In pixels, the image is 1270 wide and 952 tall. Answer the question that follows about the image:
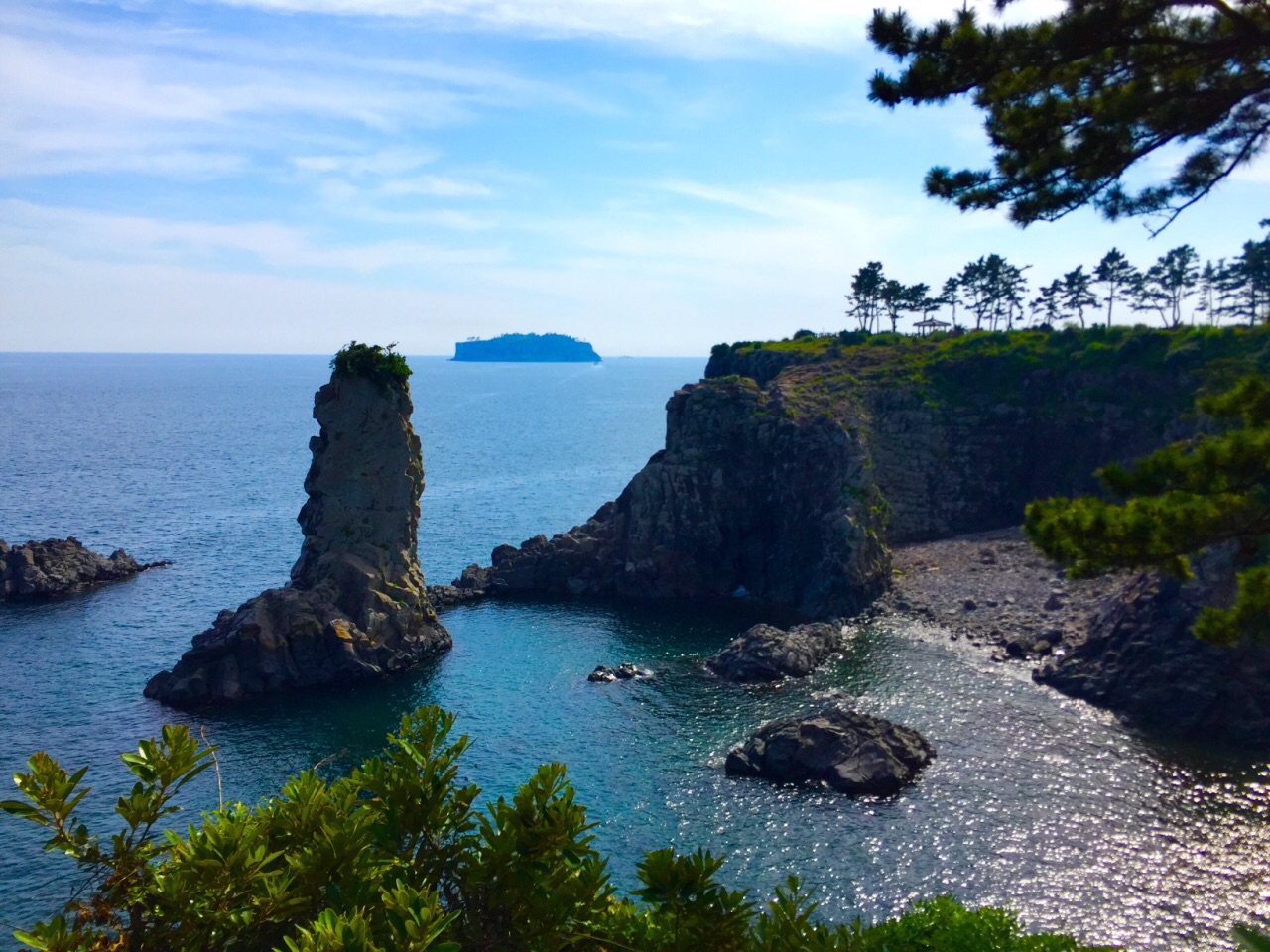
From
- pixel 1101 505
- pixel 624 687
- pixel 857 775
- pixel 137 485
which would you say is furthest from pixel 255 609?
pixel 137 485

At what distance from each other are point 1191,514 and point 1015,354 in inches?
4229

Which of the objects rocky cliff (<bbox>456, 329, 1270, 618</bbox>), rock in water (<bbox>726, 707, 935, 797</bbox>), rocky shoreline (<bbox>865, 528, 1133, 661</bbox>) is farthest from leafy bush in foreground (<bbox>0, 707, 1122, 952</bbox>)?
rocky cliff (<bbox>456, 329, 1270, 618</bbox>)

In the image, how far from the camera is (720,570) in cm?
10350

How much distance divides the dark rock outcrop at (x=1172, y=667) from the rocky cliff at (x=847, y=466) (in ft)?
80.7

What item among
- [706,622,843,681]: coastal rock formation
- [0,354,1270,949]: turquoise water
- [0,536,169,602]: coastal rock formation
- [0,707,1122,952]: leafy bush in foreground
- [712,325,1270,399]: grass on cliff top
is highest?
[712,325,1270,399]: grass on cliff top

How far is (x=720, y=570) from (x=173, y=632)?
54.3 meters

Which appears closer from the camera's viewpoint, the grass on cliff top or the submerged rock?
the submerged rock

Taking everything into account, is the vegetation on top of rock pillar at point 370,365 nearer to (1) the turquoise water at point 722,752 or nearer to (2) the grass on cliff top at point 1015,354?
(1) the turquoise water at point 722,752

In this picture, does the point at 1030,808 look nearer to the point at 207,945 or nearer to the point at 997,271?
the point at 207,945

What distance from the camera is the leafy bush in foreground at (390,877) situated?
51.5ft

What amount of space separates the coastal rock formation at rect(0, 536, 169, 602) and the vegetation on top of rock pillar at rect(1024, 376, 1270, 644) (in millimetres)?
101077

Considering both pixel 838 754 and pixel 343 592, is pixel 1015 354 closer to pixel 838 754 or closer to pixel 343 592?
pixel 838 754

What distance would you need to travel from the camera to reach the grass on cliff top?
9888 cm

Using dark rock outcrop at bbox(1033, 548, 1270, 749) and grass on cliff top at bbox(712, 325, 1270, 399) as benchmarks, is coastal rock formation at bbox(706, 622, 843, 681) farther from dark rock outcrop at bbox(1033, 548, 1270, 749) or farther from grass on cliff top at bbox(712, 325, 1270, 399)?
grass on cliff top at bbox(712, 325, 1270, 399)
